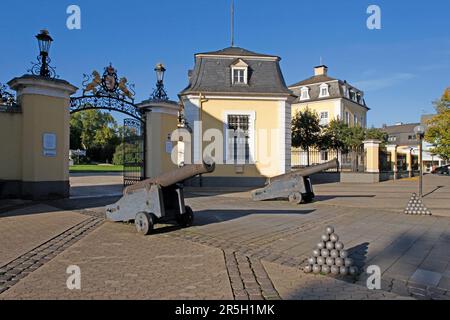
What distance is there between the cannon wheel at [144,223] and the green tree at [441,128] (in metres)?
27.2

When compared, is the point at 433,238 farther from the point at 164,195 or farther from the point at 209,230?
the point at 164,195

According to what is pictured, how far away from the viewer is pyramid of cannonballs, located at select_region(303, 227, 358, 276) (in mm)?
4138

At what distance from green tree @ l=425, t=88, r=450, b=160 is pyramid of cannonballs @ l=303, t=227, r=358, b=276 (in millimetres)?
27236

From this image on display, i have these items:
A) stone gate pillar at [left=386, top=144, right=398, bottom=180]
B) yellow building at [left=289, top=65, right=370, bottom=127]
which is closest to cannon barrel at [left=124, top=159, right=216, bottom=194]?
stone gate pillar at [left=386, top=144, right=398, bottom=180]

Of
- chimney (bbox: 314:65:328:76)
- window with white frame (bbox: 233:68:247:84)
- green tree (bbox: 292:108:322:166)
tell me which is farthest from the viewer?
chimney (bbox: 314:65:328:76)

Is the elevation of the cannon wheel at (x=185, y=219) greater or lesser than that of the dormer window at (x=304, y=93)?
lesser

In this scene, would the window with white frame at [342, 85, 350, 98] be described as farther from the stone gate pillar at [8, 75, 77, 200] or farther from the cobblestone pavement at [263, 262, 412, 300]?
the cobblestone pavement at [263, 262, 412, 300]

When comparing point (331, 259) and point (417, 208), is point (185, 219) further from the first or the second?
point (417, 208)

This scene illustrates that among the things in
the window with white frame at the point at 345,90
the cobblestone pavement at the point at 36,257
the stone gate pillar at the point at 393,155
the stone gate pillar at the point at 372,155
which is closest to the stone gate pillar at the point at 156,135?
the cobblestone pavement at the point at 36,257

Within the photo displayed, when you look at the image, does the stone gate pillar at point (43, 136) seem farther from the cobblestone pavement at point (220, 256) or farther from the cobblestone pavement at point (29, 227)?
the cobblestone pavement at point (220, 256)

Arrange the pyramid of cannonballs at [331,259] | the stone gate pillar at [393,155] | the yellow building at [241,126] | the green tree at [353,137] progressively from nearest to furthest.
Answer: the pyramid of cannonballs at [331,259] < the yellow building at [241,126] < the green tree at [353,137] < the stone gate pillar at [393,155]

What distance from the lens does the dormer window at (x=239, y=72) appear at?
18672mm

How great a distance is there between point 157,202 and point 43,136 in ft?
21.5

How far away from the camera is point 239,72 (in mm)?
18812
